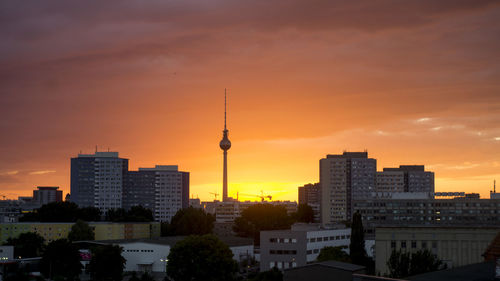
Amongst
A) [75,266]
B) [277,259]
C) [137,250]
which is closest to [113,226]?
[137,250]

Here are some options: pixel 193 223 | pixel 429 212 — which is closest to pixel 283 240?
pixel 429 212

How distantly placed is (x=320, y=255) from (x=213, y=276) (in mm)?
20758

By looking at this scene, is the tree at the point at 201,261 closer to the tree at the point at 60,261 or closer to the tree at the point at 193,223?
the tree at the point at 60,261

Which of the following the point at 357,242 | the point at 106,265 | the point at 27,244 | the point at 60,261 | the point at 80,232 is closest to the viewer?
the point at 357,242

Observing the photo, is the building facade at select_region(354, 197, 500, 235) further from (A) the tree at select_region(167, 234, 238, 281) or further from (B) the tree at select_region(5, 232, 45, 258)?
(B) the tree at select_region(5, 232, 45, 258)

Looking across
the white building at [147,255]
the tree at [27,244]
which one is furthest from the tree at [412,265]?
the tree at [27,244]

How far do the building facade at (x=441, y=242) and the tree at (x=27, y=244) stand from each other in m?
92.1

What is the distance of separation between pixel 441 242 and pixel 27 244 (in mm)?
101364

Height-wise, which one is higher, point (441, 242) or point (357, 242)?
point (441, 242)

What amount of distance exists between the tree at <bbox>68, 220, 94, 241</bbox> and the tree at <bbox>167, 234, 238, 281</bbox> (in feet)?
235

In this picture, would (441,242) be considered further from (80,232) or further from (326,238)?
(80,232)

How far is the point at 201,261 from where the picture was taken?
101 metres

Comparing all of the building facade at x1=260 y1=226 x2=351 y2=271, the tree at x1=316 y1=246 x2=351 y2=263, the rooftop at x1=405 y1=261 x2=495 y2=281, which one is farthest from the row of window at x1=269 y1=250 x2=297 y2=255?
the rooftop at x1=405 y1=261 x2=495 y2=281

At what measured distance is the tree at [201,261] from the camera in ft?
329
